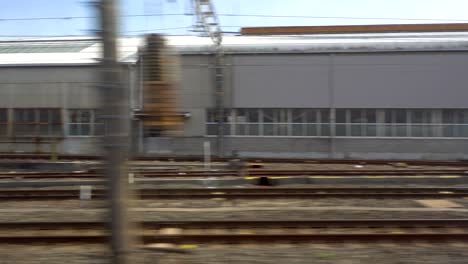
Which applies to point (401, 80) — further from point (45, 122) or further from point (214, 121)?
point (45, 122)

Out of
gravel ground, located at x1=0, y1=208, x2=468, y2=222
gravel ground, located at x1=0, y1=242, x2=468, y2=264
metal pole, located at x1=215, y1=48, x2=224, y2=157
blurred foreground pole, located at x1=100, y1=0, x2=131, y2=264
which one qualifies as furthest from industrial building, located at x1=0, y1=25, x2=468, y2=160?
blurred foreground pole, located at x1=100, y1=0, x2=131, y2=264

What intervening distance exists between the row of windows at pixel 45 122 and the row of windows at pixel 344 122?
8589 millimetres

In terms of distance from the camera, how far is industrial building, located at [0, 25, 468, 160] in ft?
97.1

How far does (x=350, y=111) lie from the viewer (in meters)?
30.2

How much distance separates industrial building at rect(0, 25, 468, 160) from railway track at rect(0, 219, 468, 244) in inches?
829

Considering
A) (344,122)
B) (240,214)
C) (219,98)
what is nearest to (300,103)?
(344,122)

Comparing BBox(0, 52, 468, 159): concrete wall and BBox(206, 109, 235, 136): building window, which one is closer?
BBox(0, 52, 468, 159): concrete wall

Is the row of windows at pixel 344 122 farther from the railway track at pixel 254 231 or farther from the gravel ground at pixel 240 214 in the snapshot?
the railway track at pixel 254 231

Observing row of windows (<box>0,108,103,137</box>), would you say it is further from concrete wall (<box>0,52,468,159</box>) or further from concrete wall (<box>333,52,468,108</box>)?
concrete wall (<box>333,52,468,108</box>)

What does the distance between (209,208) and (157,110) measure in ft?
19.9

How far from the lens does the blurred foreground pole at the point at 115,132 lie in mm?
3334

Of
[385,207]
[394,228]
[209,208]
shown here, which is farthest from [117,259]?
[385,207]

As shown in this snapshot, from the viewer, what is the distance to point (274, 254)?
6.67 m

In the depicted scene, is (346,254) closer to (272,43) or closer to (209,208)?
(209,208)
